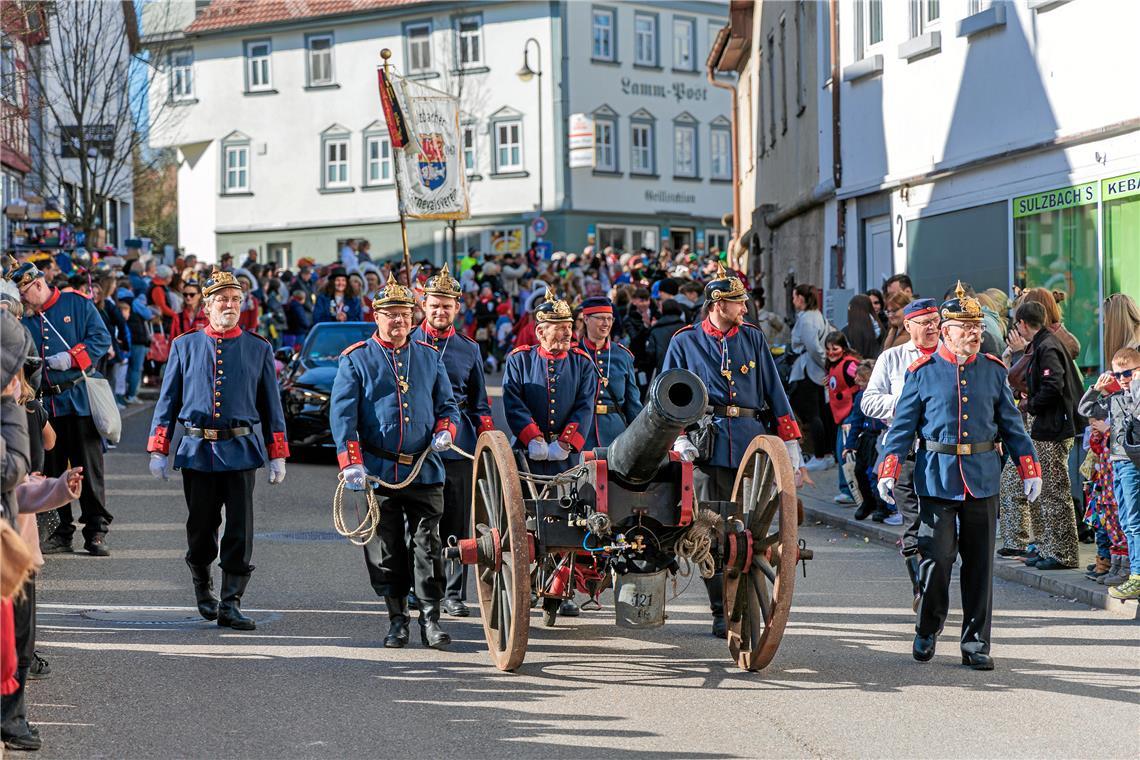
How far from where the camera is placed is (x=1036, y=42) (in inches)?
608

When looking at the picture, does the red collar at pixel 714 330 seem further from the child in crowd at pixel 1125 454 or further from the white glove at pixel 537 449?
the child in crowd at pixel 1125 454

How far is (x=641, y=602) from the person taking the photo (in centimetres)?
775

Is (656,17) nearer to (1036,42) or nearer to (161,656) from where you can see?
(1036,42)

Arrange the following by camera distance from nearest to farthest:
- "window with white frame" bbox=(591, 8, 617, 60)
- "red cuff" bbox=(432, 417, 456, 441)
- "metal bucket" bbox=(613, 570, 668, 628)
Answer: "metal bucket" bbox=(613, 570, 668, 628) → "red cuff" bbox=(432, 417, 456, 441) → "window with white frame" bbox=(591, 8, 617, 60)

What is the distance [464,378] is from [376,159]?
4486cm

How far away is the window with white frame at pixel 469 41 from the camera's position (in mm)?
52562

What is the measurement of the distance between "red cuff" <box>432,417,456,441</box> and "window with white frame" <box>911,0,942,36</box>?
35.0 feet

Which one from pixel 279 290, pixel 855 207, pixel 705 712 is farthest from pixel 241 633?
pixel 279 290

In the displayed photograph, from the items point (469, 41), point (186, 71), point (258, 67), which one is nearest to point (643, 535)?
point (469, 41)

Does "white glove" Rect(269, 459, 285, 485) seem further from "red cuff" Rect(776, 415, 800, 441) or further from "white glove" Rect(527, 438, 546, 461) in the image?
"red cuff" Rect(776, 415, 800, 441)

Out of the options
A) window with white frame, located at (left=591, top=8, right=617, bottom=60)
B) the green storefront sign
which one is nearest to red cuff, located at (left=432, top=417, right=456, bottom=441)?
the green storefront sign

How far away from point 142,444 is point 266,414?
412 inches

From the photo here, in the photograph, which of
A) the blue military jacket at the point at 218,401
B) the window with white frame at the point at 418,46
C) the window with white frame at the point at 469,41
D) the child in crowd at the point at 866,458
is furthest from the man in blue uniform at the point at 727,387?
the window with white frame at the point at 418,46

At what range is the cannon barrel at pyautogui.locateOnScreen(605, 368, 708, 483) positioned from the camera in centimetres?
734
